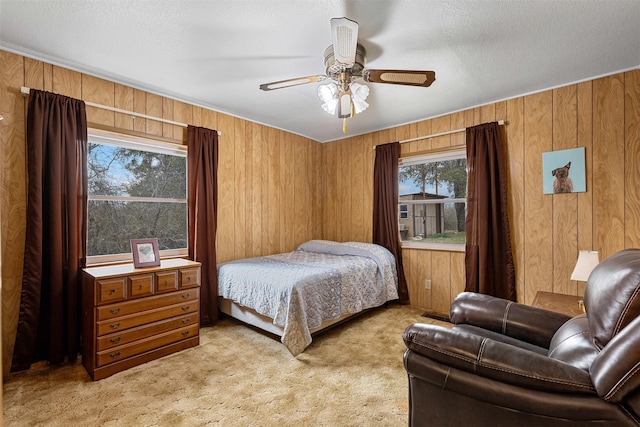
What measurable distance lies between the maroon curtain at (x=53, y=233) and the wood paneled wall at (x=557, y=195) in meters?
3.55

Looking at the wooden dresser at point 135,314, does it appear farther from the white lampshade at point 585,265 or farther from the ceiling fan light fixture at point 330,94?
the white lampshade at point 585,265

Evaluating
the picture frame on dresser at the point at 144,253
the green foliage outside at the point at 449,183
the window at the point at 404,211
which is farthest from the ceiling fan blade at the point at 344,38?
the window at the point at 404,211

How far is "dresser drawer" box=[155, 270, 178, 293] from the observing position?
2.50m

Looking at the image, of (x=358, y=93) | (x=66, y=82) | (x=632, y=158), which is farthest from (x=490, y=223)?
(x=66, y=82)

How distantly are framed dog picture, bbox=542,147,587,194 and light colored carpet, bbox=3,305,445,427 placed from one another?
2.17 m

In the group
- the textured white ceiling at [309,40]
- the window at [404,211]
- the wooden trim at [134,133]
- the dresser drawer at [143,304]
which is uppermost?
the textured white ceiling at [309,40]

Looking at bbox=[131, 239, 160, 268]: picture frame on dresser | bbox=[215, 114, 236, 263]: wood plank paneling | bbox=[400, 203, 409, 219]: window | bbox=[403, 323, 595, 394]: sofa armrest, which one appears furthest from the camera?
bbox=[400, 203, 409, 219]: window

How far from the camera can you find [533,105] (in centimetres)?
298

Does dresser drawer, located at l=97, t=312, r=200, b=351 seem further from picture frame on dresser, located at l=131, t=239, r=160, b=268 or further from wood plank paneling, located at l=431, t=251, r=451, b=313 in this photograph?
wood plank paneling, located at l=431, t=251, r=451, b=313

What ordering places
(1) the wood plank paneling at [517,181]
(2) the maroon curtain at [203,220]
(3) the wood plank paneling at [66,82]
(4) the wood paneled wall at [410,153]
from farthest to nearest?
(2) the maroon curtain at [203,220], (1) the wood plank paneling at [517,181], (3) the wood plank paneling at [66,82], (4) the wood paneled wall at [410,153]

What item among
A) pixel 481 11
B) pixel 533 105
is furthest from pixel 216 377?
pixel 533 105

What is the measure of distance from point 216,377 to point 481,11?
10.0 feet

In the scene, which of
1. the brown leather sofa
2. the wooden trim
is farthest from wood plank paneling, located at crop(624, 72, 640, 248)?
the wooden trim

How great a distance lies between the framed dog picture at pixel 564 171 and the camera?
273 centimetres
